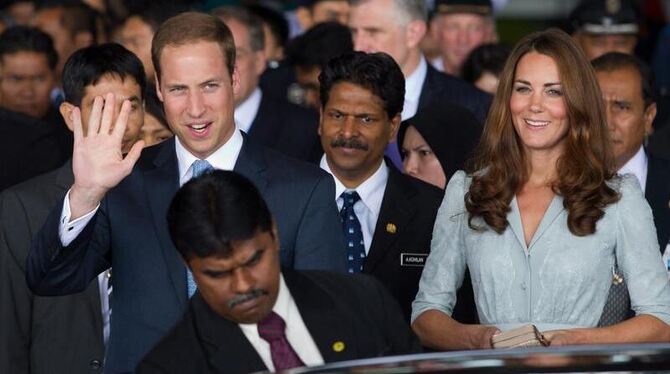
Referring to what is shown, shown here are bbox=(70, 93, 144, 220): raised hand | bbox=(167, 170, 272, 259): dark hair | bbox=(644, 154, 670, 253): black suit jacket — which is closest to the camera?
bbox=(167, 170, 272, 259): dark hair

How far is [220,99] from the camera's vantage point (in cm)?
645

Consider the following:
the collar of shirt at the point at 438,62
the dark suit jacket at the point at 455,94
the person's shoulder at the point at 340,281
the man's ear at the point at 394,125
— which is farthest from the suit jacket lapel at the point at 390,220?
the collar of shirt at the point at 438,62

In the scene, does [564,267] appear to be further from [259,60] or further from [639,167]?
[259,60]

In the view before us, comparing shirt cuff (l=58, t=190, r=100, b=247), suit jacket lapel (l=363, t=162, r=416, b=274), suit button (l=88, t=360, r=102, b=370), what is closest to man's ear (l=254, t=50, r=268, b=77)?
suit jacket lapel (l=363, t=162, r=416, b=274)

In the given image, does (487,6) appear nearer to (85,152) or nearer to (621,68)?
(621,68)

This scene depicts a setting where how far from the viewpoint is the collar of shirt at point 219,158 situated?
6418 mm

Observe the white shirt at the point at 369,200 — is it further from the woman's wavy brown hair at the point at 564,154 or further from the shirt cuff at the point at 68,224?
the shirt cuff at the point at 68,224

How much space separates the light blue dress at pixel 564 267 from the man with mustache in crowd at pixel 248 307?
1.09 metres

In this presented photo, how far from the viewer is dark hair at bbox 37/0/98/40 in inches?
522

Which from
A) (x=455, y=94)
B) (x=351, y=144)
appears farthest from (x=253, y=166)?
(x=455, y=94)

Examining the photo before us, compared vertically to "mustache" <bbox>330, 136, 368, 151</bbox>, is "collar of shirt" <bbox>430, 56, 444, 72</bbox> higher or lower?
lower

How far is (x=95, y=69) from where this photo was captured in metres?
7.74

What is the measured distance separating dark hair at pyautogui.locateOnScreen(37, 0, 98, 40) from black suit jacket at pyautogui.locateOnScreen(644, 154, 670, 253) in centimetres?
595

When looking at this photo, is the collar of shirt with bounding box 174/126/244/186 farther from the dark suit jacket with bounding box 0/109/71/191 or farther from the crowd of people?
the dark suit jacket with bounding box 0/109/71/191
